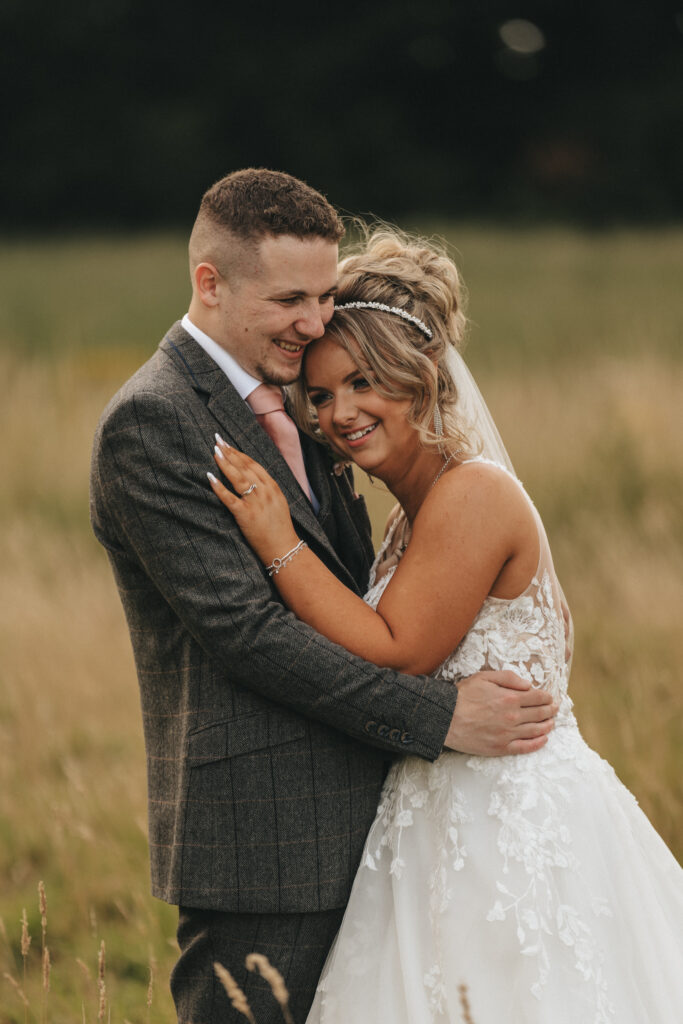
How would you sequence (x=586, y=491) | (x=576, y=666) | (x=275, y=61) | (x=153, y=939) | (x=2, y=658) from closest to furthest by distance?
1. (x=153, y=939)
2. (x=576, y=666)
3. (x=2, y=658)
4. (x=586, y=491)
5. (x=275, y=61)

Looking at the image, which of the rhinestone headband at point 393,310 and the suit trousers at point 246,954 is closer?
the suit trousers at point 246,954

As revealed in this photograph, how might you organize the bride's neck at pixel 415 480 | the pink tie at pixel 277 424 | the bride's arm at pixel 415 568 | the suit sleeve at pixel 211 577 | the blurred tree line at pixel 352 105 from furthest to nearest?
1. the blurred tree line at pixel 352 105
2. the bride's neck at pixel 415 480
3. the pink tie at pixel 277 424
4. the bride's arm at pixel 415 568
5. the suit sleeve at pixel 211 577

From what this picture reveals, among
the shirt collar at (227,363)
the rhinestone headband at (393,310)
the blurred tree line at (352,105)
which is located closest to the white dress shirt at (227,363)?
the shirt collar at (227,363)

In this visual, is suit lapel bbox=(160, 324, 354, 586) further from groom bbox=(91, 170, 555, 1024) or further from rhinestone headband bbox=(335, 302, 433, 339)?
rhinestone headband bbox=(335, 302, 433, 339)

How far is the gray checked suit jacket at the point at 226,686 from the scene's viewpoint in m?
2.48

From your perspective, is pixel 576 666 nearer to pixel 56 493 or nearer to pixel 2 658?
pixel 2 658

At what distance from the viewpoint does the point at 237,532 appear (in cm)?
255

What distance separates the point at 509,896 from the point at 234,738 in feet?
2.48

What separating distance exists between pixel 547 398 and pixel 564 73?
27.1 metres

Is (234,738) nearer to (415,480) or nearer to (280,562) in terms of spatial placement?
(280,562)

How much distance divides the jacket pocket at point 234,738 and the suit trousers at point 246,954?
41 centimetres

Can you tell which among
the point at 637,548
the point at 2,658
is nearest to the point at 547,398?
the point at 637,548

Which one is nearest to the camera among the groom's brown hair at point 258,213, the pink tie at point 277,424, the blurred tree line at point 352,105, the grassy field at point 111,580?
the groom's brown hair at point 258,213

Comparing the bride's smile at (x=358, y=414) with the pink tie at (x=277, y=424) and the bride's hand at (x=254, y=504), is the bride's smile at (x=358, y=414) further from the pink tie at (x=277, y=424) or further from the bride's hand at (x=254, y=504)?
the bride's hand at (x=254, y=504)
